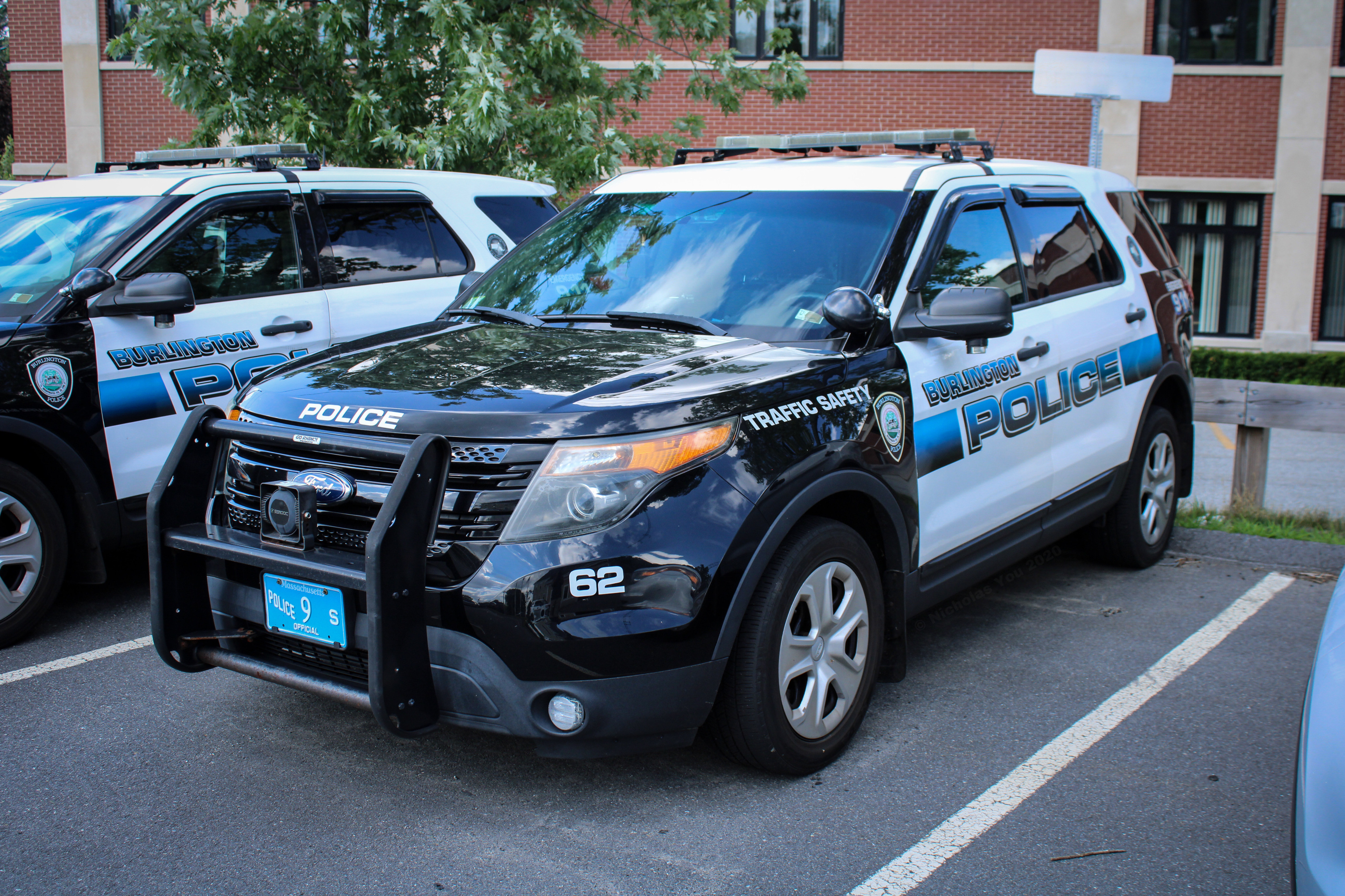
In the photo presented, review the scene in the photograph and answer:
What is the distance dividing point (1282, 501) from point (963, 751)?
245 inches

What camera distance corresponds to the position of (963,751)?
12.7 ft

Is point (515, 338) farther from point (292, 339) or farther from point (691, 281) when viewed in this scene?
point (292, 339)

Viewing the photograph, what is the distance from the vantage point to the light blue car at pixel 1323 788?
6.25 feet

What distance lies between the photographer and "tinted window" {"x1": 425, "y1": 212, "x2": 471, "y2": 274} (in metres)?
6.82

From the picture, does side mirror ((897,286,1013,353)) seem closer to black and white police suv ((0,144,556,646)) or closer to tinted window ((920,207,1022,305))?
tinted window ((920,207,1022,305))

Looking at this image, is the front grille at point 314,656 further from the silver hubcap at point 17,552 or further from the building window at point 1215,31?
the building window at point 1215,31

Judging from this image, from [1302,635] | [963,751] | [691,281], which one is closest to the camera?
[963,751]

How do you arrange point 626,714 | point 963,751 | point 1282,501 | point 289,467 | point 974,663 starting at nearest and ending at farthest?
1. point 626,714
2. point 289,467
3. point 963,751
4. point 974,663
5. point 1282,501

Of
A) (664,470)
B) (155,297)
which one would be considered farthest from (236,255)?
(664,470)

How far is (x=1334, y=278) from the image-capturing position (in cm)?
1983

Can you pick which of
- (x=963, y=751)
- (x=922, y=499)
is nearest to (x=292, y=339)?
(x=922, y=499)

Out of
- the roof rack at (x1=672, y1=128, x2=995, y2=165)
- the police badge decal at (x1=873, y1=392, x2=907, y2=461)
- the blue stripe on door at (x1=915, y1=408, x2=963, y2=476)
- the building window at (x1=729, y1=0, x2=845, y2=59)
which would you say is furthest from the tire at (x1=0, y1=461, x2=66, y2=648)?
the building window at (x1=729, y1=0, x2=845, y2=59)

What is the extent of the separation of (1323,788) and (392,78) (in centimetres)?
958

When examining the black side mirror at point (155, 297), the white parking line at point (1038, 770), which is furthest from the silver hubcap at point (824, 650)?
the black side mirror at point (155, 297)
